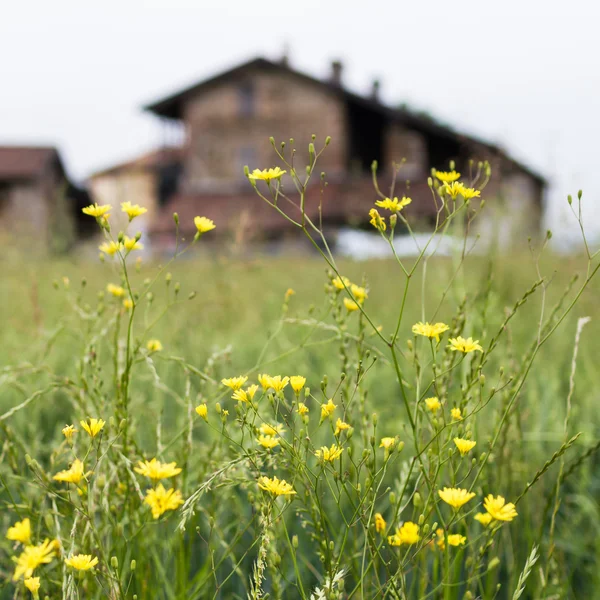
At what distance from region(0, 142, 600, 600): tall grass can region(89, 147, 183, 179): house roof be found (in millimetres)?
21761

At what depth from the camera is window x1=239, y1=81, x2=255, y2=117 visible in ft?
72.0

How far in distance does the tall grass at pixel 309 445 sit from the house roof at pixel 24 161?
71.6ft

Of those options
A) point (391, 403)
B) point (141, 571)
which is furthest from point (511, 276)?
point (141, 571)

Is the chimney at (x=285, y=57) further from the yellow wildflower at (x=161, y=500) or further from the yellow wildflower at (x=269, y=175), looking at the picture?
the yellow wildflower at (x=161, y=500)

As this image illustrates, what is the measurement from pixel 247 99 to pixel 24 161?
9584 mm

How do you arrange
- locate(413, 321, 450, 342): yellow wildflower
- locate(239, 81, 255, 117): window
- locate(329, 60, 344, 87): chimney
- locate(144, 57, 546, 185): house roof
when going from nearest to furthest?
1. locate(413, 321, 450, 342): yellow wildflower
2. locate(144, 57, 546, 185): house roof
3. locate(329, 60, 344, 87): chimney
4. locate(239, 81, 255, 117): window

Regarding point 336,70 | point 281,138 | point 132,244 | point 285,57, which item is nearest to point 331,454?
point 132,244

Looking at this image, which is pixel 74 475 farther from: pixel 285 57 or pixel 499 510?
pixel 285 57

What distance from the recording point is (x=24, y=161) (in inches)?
985

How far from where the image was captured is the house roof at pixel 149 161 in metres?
25.6

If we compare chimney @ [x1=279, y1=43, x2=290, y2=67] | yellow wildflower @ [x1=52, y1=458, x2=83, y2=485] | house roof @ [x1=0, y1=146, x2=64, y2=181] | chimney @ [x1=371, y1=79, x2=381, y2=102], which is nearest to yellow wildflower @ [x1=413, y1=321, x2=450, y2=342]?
yellow wildflower @ [x1=52, y1=458, x2=83, y2=485]

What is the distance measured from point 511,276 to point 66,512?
449cm

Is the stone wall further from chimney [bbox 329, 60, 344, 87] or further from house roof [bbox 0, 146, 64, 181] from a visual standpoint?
house roof [bbox 0, 146, 64, 181]

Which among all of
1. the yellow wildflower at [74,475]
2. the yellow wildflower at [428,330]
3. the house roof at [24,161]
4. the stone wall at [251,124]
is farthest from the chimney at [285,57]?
the yellow wildflower at [74,475]
